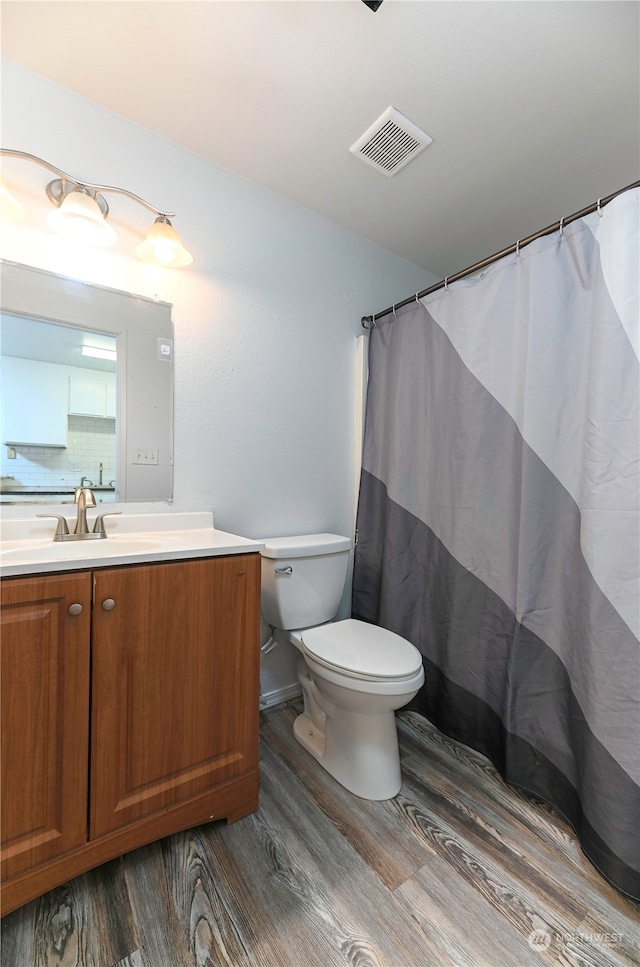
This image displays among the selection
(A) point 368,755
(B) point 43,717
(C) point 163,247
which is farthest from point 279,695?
(C) point 163,247

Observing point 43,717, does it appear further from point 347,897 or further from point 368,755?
point 368,755

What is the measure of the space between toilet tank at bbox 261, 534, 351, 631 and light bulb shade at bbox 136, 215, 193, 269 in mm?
1061

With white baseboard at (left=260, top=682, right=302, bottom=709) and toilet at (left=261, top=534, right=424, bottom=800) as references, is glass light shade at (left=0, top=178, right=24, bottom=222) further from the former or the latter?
white baseboard at (left=260, top=682, right=302, bottom=709)

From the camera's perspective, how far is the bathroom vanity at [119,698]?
0.82 m

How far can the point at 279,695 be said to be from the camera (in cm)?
173

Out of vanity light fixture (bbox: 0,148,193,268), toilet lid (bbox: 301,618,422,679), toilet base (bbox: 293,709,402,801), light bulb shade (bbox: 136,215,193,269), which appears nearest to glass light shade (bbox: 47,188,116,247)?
vanity light fixture (bbox: 0,148,193,268)

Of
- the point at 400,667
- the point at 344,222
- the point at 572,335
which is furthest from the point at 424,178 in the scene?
the point at 400,667

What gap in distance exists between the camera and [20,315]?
Answer: 1.20 meters

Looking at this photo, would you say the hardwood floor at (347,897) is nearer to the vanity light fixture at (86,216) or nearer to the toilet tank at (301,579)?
the toilet tank at (301,579)

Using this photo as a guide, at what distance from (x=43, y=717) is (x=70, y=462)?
2.48ft

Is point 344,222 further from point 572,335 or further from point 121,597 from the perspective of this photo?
point 121,597

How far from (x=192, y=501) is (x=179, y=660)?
0.64 metres

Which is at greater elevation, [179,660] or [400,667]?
[179,660]

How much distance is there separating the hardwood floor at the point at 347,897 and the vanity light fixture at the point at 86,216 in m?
1.76
